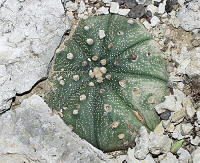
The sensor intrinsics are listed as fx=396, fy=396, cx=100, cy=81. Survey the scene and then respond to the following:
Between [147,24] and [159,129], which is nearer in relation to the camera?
→ [159,129]

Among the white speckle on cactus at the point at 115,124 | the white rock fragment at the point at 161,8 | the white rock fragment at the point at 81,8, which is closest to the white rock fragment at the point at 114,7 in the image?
the white rock fragment at the point at 81,8

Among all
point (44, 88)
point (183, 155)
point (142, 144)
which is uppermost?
point (44, 88)

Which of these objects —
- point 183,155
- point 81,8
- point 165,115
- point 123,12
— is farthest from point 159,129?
point 81,8

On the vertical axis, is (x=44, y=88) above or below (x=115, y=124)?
above

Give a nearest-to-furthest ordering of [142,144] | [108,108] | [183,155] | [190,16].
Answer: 1. [108,108]
2. [142,144]
3. [183,155]
4. [190,16]

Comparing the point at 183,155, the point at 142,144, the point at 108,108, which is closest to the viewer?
the point at 108,108

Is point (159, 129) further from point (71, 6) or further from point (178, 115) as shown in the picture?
point (71, 6)

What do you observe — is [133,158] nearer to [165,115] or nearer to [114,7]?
[165,115]

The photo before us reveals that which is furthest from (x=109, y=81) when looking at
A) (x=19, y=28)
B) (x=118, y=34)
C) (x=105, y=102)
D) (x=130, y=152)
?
(x=19, y=28)

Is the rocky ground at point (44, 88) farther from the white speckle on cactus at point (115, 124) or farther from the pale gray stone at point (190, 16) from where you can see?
the white speckle on cactus at point (115, 124)
